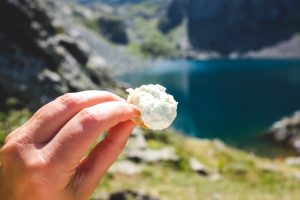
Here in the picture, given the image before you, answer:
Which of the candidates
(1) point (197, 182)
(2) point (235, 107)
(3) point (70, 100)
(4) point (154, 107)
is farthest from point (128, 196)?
(2) point (235, 107)

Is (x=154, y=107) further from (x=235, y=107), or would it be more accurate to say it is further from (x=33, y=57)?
(x=235, y=107)

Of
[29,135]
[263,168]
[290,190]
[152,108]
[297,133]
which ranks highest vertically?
[297,133]

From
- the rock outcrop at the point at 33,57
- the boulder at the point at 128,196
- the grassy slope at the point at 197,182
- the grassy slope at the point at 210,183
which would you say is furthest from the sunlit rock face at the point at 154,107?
the rock outcrop at the point at 33,57

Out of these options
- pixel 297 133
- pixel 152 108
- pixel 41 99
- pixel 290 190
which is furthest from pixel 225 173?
pixel 297 133

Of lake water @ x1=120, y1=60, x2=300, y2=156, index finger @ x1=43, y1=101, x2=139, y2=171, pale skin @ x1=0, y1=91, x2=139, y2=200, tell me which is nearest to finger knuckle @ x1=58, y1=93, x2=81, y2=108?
pale skin @ x1=0, y1=91, x2=139, y2=200

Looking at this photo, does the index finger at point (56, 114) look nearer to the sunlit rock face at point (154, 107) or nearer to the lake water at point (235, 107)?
the sunlit rock face at point (154, 107)

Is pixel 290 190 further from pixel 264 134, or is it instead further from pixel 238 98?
pixel 238 98

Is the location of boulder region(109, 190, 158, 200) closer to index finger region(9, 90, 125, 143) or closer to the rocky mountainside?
index finger region(9, 90, 125, 143)
